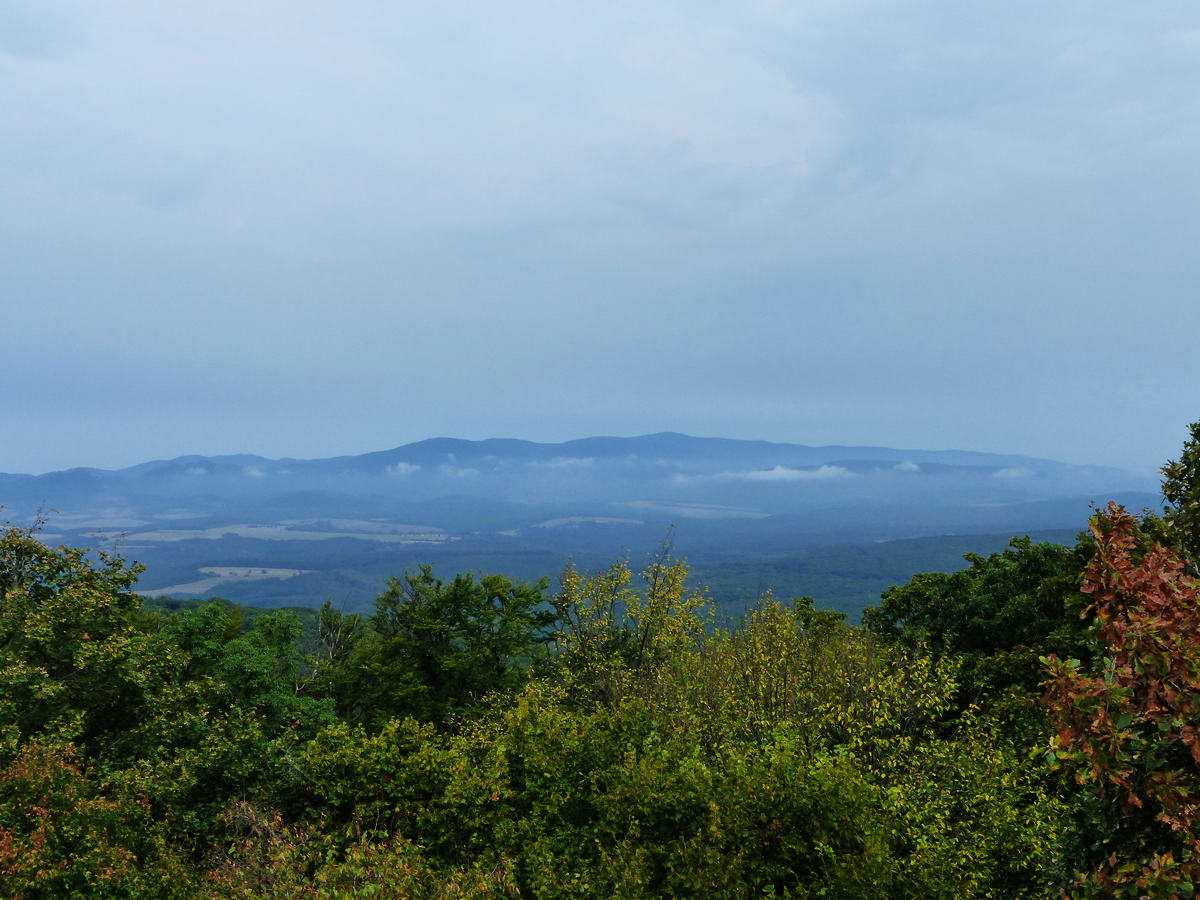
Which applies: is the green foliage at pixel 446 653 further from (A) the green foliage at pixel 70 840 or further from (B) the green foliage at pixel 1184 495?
(B) the green foliage at pixel 1184 495

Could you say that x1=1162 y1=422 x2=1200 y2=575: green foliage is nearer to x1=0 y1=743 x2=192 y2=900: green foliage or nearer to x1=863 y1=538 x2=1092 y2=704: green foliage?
x1=863 y1=538 x2=1092 y2=704: green foliage

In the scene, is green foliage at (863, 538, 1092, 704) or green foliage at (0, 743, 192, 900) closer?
green foliage at (0, 743, 192, 900)

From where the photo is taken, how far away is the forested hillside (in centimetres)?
686

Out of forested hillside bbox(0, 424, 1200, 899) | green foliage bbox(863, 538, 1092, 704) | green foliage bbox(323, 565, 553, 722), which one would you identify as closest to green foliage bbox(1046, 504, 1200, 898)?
forested hillside bbox(0, 424, 1200, 899)

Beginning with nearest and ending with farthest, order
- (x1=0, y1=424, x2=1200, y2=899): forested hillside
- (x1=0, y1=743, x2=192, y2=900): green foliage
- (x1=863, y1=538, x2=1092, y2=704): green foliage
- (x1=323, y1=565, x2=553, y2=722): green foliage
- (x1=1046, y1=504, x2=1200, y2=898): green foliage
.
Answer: (x1=1046, y1=504, x2=1200, y2=898): green foliage < (x1=0, y1=424, x2=1200, y2=899): forested hillside < (x1=0, y1=743, x2=192, y2=900): green foliage < (x1=863, y1=538, x2=1092, y2=704): green foliage < (x1=323, y1=565, x2=553, y2=722): green foliage

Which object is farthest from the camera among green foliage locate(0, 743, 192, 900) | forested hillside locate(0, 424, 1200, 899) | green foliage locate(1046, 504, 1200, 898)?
green foliage locate(0, 743, 192, 900)

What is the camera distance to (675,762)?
1564cm

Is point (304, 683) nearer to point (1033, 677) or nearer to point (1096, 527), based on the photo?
point (1033, 677)

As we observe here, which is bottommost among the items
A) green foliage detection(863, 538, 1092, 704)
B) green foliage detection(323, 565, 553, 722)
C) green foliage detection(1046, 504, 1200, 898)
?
green foliage detection(323, 565, 553, 722)

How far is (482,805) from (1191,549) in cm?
1746

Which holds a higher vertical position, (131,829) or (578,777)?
(578,777)

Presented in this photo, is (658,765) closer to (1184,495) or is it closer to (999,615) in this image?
(1184,495)

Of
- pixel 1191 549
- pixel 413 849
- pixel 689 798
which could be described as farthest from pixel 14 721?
pixel 1191 549

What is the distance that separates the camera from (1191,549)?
53.3 ft
